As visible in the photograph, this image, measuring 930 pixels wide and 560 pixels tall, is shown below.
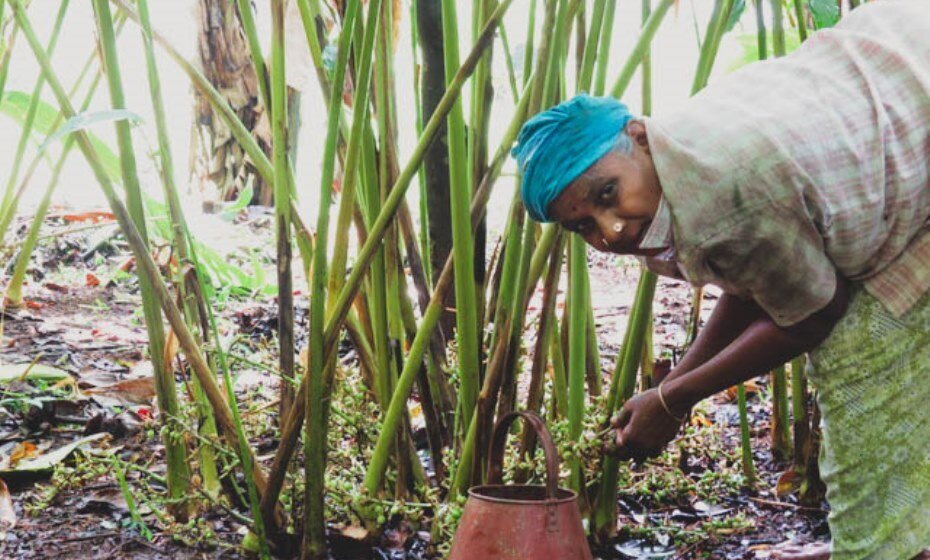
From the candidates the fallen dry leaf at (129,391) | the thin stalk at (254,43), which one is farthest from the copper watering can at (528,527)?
the fallen dry leaf at (129,391)

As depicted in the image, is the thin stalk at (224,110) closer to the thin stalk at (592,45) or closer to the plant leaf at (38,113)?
the thin stalk at (592,45)

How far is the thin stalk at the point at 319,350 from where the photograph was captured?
4.76ft

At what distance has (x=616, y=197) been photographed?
1296 millimetres

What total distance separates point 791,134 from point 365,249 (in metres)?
0.60

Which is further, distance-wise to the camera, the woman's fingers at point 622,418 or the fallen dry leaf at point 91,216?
the fallen dry leaf at point 91,216

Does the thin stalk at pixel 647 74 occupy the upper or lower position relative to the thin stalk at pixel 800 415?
upper

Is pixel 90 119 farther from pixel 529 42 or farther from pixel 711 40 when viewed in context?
pixel 711 40

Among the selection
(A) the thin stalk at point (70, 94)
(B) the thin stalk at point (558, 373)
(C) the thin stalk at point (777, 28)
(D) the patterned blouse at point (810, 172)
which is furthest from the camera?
(A) the thin stalk at point (70, 94)

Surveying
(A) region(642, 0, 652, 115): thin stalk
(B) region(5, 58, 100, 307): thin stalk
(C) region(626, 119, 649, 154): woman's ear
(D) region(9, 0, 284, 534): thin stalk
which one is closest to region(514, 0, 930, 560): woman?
(C) region(626, 119, 649, 154): woman's ear

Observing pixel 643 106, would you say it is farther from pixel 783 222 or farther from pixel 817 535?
pixel 817 535

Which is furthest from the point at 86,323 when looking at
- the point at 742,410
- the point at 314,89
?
the point at 742,410

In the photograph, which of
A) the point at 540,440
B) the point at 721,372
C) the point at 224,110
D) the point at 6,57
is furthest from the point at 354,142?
the point at 6,57

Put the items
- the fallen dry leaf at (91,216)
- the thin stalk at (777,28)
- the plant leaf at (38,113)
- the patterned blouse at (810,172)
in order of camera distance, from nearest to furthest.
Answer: the patterned blouse at (810,172)
the thin stalk at (777,28)
the plant leaf at (38,113)
the fallen dry leaf at (91,216)

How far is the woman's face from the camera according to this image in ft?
4.21
